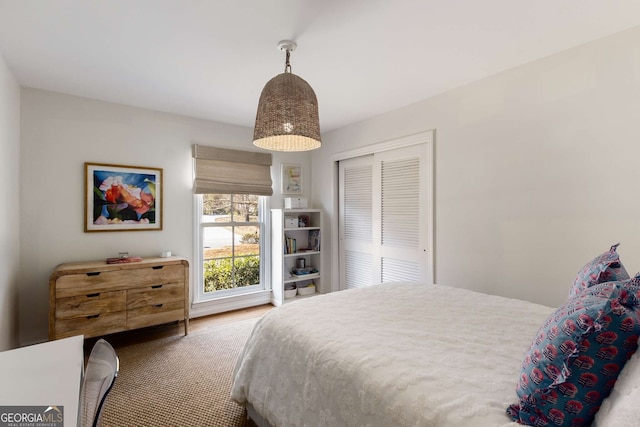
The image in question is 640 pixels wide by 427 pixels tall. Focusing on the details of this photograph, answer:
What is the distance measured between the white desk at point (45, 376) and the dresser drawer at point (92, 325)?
5.35ft

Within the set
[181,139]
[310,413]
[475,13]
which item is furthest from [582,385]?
[181,139]

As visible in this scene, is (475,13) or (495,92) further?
(495,92)

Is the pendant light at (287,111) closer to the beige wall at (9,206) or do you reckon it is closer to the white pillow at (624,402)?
the white pillow at (624,402)

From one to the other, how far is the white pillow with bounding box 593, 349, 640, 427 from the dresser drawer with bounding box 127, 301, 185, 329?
124 inches

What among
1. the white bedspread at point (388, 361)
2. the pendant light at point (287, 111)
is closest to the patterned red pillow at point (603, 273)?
the white bedspread at point (388, 361)

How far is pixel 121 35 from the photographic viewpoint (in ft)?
6.25

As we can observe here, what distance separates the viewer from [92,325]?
2.62 meters

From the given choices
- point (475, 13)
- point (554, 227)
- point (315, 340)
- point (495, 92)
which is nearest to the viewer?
point (315, 340)

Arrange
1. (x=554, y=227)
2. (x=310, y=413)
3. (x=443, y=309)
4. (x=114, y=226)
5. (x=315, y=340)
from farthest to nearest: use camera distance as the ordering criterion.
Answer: (x=114, y=226) → (x=554, y=227) → (x=443, y=309) → (x=315, y=340) → (x=310, y=413)

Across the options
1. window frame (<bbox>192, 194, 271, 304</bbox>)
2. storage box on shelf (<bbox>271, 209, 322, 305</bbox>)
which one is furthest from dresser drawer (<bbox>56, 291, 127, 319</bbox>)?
storage box on shelf (<bbox>271, 209, 322, 305</bbox>)

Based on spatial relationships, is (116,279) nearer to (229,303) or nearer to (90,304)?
(90,304)

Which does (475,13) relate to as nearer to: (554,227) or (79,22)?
(554,227)

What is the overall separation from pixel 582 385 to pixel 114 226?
3.67 metres

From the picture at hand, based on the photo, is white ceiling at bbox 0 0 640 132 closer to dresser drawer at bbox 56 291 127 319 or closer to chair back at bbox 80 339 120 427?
chair back at bbox 80 339 120 427
